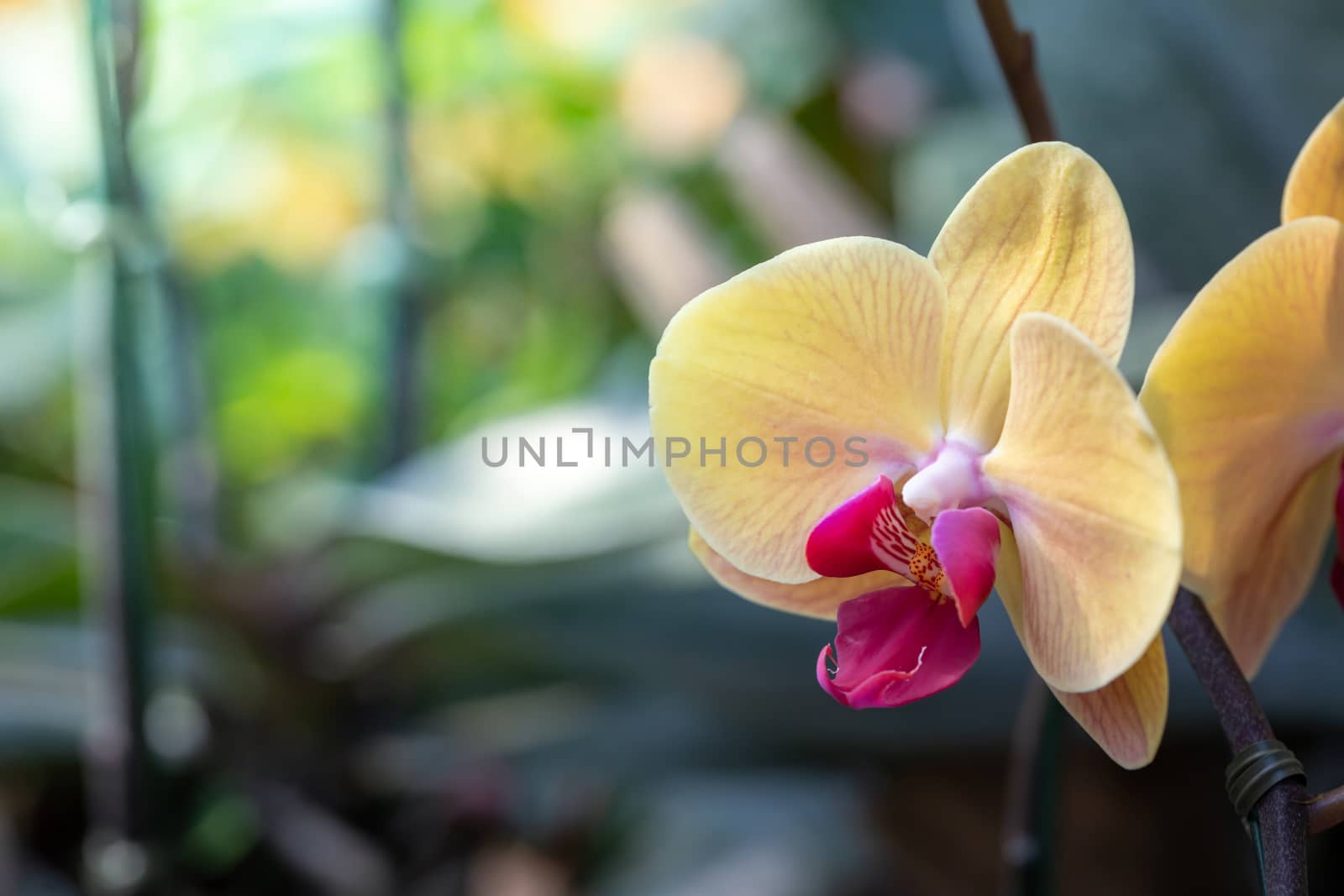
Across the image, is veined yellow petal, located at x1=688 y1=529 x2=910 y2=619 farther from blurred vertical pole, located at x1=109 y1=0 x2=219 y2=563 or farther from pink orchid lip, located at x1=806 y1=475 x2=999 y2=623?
blurred vertical pole, located at x1=109 y1=0 x2=219 y2=563

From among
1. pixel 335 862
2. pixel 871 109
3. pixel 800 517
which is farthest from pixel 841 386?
pixel 871 109

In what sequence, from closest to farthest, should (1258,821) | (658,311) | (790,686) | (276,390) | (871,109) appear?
(1258,821), (790,686), (658,311), (871,109), (276,390)

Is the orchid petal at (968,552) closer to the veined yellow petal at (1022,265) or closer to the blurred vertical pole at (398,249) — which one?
the veined yellow petal at (1022,265)

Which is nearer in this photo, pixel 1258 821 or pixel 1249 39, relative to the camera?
pixel 1258 821

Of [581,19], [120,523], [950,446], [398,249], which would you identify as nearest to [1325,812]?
[950,446]

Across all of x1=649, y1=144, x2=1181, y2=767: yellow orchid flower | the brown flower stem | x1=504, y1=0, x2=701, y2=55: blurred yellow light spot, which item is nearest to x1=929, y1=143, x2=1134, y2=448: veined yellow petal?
x1=649, y1=144, x2=1181, y2=767: yellow orchid flower

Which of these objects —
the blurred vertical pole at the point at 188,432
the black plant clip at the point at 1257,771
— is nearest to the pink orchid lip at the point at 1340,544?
the black plant clip at the point at 1257,771

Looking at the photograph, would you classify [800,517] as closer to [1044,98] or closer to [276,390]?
[1044,98]
